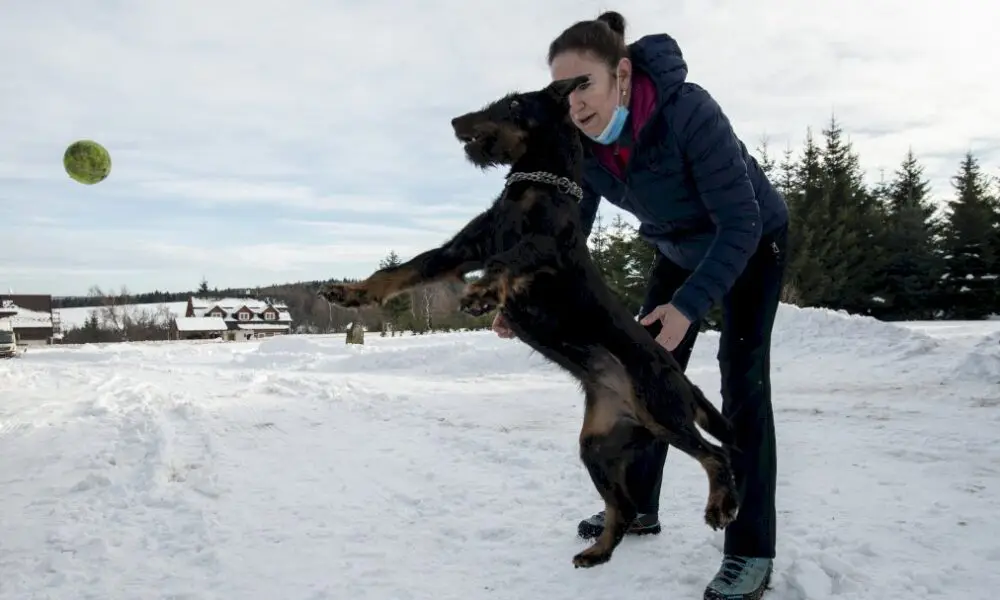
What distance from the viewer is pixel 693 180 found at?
223 cm

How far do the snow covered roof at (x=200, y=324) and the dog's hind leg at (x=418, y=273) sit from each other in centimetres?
6179

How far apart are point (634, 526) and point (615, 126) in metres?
1.78

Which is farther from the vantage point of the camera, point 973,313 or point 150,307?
point 150,307

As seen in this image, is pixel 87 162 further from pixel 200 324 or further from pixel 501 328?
pixel 200 324

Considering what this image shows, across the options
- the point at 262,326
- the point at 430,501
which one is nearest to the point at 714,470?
the point at 430,501

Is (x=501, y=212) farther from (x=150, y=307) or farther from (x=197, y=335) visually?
(x=150, y=307)

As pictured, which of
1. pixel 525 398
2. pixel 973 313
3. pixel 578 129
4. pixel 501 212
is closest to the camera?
pixel 501 212

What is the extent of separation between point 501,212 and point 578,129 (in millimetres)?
485

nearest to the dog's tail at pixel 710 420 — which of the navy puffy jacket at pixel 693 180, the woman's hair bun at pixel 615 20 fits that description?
the navy puffy jacket at pixel 693 180

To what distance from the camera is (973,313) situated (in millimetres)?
25438

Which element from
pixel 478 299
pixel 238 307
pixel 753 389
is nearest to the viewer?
pixel 478 299

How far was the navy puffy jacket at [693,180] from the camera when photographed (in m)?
2.06

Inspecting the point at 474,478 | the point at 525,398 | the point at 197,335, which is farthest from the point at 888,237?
the point at 197,335

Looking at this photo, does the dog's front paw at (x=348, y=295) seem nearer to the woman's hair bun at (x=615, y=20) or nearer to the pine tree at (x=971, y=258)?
the woman's hair bun at (x=615, y=20)
